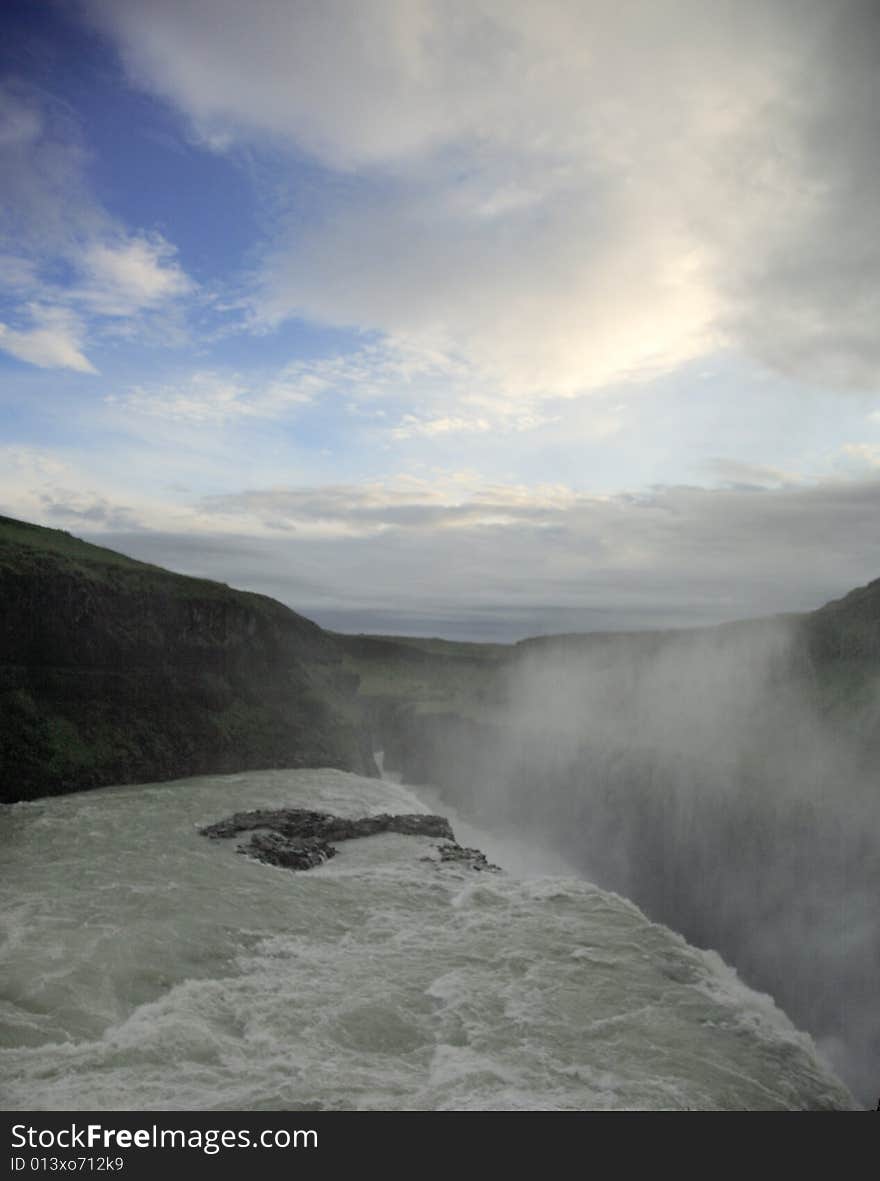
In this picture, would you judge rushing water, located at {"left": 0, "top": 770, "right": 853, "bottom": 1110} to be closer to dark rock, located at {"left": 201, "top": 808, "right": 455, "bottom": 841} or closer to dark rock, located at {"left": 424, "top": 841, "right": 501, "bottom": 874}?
dark rock, located at {"left": 424, "top": 841, "right": 501, "bottom": 874}

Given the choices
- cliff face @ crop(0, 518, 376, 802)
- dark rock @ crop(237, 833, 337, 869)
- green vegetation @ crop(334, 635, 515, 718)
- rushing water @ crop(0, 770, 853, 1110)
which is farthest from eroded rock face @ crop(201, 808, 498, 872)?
green vegetation @ crop(334, 635, 515, 718)

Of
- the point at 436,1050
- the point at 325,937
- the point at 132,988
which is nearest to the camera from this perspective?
the point at 436,1050

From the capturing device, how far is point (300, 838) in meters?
35.8

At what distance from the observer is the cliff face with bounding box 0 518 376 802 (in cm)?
4719

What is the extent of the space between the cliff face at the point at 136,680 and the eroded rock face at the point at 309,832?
1422 centimetres

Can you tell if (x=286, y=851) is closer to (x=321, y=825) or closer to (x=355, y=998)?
(x=321, y=825)

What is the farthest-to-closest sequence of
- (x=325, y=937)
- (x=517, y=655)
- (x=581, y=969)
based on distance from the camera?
(x=517, y=655) < (x=325, y=937) < (x=581, y=969)

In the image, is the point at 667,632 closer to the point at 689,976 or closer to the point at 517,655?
the point at 517,655

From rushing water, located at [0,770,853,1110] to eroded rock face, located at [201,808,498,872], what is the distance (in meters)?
1.57

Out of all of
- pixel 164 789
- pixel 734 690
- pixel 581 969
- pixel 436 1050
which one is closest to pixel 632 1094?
pixel 436 1050

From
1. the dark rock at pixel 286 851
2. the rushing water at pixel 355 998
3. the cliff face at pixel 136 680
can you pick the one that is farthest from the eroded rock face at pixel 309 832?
the cliff face at pixel 136 680

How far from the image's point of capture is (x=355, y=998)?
1916 centimetres

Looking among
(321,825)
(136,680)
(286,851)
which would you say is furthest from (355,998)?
(136,680)

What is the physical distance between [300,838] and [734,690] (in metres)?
45.9
